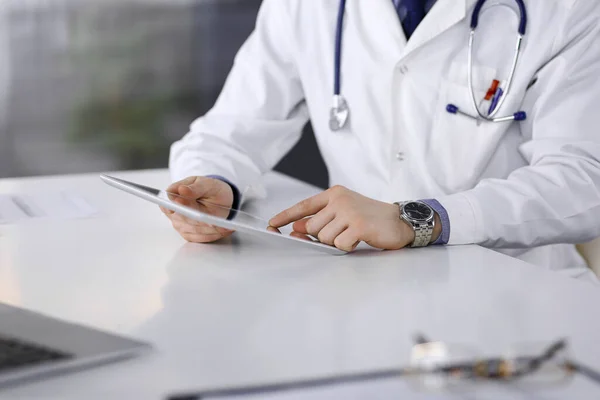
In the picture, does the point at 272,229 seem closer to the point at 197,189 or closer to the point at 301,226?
the point at 301,226

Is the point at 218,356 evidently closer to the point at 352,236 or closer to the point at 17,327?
the point at 17,327

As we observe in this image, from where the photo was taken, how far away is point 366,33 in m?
1.67

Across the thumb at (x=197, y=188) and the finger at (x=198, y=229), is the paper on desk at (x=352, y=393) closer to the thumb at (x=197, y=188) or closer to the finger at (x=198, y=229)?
the finger at (x=198, y=229)

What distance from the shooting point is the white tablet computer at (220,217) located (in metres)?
1.08

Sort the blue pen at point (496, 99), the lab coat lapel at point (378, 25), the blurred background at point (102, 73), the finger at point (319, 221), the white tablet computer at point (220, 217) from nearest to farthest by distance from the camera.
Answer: the white tablet computer at point (220, 217) → the finger at point (319, 221) → the blue pen at point (496, 99) → the lab coat lapel at point (378, 25) → the blurred background at point (102, 73)

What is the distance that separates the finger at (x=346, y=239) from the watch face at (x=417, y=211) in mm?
106

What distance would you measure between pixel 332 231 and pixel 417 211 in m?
0.15

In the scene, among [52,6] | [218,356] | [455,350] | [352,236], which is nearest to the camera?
[455,350]

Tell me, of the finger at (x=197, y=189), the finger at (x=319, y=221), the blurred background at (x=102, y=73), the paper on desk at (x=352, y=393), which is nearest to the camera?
the paper on desk at (x=352, y=393)

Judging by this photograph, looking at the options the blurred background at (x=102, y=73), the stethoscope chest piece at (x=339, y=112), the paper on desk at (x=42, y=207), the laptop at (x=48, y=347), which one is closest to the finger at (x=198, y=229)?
the paper on desk at (x=42, y=207)

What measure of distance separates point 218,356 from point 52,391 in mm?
157

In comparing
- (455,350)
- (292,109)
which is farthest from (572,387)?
(292,109)

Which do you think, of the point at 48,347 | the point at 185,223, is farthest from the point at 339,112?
the point at 48,347

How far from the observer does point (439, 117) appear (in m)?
1.57
